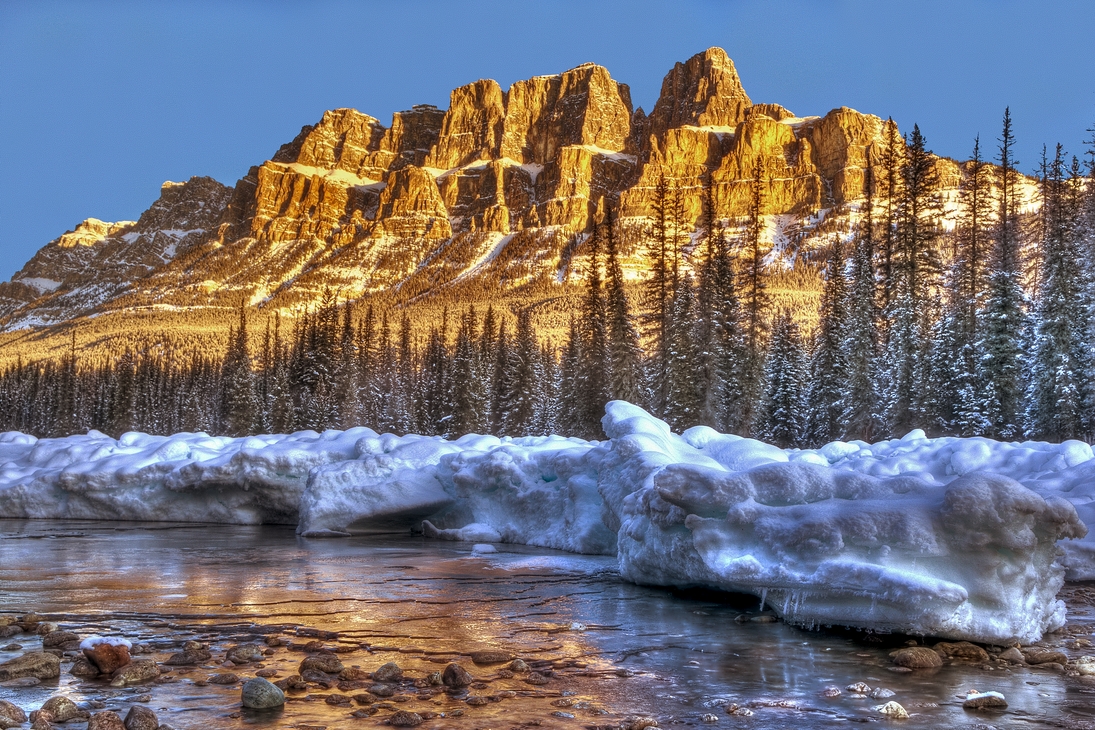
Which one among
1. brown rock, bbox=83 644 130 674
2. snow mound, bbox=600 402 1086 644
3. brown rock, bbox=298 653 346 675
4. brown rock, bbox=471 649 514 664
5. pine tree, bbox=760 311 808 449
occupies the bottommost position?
brown rock, bbox=471 649 514 664

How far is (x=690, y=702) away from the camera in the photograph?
5734 millimetres

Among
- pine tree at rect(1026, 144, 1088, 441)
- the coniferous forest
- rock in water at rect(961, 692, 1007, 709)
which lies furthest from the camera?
the coniferous forest

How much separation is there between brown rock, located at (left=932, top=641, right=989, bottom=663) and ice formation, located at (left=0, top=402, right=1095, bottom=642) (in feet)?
0.57

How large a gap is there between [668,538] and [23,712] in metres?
5.85

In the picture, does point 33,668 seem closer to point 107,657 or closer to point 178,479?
point 107,657

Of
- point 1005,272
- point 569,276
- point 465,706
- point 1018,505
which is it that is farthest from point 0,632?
point 569,276

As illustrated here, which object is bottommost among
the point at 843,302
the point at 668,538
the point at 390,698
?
the point at 390,698

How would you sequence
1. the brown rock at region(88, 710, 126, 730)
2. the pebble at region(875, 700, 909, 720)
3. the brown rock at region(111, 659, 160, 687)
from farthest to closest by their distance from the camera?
the brown rock at region(111, 659, 160, 687)
the pebble at region(875, 700, 909, 720)
the brown rock at region(88, 710, 126, 730)

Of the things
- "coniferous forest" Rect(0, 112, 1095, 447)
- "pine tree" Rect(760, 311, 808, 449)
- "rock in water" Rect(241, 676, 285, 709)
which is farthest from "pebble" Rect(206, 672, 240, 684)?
"pine tree" Rect(760, 311, 808, 449)

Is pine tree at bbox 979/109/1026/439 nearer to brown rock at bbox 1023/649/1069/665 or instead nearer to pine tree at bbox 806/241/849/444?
pine tree at bbox 806/241/849/444

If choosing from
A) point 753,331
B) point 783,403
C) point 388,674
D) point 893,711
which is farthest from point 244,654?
point 783,403

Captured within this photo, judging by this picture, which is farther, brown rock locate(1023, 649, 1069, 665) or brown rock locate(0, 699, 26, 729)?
brown rock locate(1023, 649, 1069, 665)

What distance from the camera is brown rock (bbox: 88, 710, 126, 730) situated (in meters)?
4.88

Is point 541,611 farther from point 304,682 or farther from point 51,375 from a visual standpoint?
point 51,375
